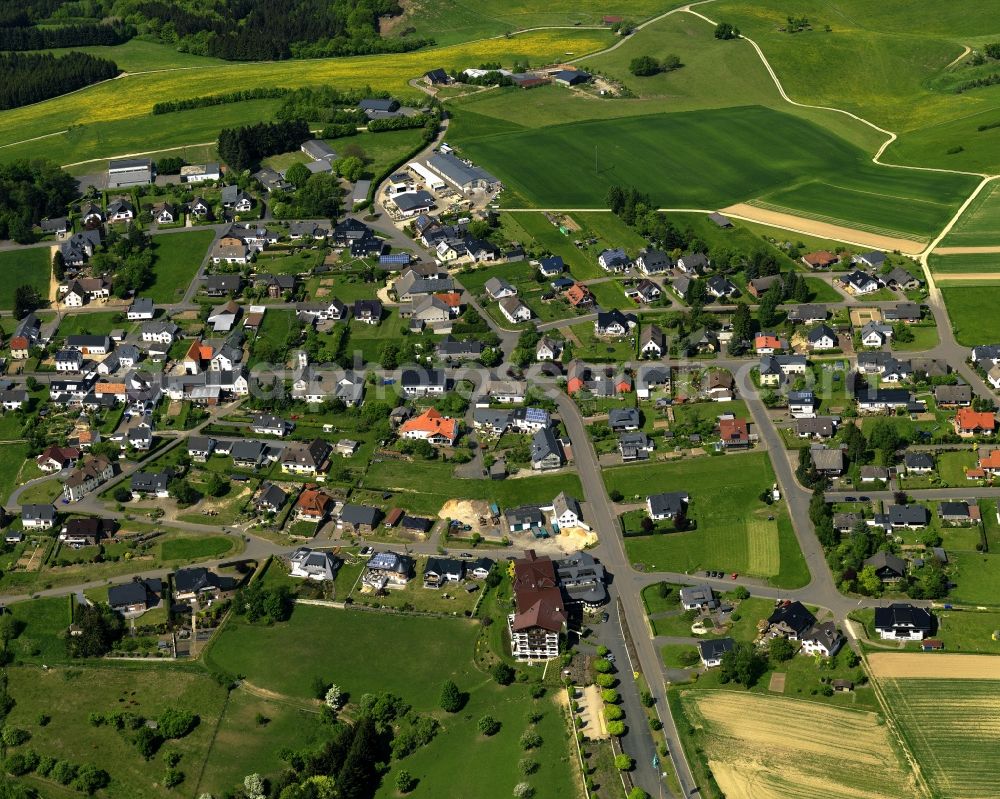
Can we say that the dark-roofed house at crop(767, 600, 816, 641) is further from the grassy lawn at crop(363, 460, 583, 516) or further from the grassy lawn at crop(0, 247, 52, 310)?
the grassy lawn at crop(0, 247, 52, 310)

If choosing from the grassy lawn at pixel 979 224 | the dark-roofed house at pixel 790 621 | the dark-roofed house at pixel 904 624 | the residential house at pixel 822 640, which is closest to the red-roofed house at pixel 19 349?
the dark-roofed house at pixel 790 621

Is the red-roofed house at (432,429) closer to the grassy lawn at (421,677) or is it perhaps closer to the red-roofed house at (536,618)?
the red-roofed house at (536,618)

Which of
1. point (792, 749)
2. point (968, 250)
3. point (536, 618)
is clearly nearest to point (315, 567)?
point (536, 618)

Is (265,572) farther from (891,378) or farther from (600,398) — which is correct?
(891,378)

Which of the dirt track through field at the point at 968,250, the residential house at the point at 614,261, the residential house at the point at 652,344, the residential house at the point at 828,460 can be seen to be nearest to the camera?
the residential house at the point at 828,460

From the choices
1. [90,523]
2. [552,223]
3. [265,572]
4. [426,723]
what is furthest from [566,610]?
[552,223]

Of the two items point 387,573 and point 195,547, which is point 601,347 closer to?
point 387,573

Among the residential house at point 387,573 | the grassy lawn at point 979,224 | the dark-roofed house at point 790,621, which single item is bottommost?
the residential house at point 387,573

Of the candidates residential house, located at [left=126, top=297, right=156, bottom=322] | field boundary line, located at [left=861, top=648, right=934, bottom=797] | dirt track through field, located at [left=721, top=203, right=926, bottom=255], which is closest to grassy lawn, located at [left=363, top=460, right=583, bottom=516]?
field boundary line, located at [left=861, top=648, right=934, bottom=797]
